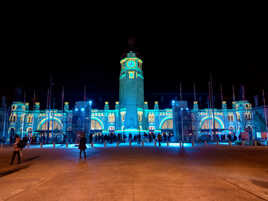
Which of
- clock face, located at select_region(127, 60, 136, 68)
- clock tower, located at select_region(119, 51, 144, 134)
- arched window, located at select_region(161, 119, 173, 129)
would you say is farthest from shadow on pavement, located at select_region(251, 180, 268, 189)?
arched window, located at select_region(161, 119, 173, 129)

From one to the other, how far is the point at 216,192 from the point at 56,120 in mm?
85850

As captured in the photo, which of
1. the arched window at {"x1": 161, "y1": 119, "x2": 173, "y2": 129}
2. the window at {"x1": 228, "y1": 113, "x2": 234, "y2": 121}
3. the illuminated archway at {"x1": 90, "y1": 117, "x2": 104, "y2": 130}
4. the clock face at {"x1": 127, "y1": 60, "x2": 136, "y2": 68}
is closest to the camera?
the clock face at {"x1": 127, "y1": 60, "x2": 136, "y2": 68}

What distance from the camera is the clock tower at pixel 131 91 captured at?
66188mm

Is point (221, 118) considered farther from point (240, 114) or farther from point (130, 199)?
point (130, 199)

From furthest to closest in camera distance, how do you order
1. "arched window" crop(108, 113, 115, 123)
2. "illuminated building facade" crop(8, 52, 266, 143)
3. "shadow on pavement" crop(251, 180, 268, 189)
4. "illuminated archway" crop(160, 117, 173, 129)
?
"illuminated archway" crop(160, 117, 173, 129)
"arched window" crop(108, 113, 115, 123)
"illuminated building facade" crop(8, 52, 266, 143)
"shadow on pavement" crop(251, 180, 268, 189)

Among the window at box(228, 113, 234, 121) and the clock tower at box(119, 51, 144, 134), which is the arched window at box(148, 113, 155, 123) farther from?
the window at box(228, 113, 234, 121)

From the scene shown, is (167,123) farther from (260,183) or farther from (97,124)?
(260,183)

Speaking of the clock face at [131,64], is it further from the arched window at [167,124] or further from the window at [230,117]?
the window at [230,117]

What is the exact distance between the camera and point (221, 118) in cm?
8281

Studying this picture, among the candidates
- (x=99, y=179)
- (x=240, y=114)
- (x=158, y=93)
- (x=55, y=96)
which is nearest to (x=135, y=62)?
(x=158, y=93)

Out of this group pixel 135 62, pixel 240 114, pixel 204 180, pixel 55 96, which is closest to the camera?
pixel 204 180

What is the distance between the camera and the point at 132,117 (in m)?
65.6

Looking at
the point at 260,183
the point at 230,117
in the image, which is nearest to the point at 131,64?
the point at 230,117

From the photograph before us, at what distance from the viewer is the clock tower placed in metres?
66.2
